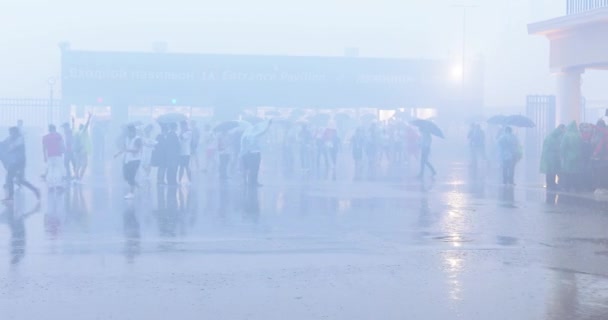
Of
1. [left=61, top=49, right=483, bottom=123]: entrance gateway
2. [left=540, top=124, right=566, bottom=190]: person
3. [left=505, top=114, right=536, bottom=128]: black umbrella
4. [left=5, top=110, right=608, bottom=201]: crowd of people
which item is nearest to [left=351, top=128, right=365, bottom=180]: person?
[left=5, top=110, right=608, bottom=201]: crowd of people

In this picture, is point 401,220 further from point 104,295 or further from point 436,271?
point 104,295

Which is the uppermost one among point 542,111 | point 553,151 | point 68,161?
point 542,111

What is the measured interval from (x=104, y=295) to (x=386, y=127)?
97.7ft

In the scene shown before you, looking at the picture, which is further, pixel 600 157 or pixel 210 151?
pixel 210 151

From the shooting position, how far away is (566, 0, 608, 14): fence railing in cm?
2082

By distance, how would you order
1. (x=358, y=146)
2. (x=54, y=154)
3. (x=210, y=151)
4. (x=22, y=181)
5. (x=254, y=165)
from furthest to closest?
(x=358, y=146), (x=210, y=151), (x=254, y=165), (x=54, y=154), (x=22, y=181)

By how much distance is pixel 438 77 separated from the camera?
50.6 meters

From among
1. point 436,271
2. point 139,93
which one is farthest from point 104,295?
point 139,93

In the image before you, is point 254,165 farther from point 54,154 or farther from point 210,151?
point 210,151

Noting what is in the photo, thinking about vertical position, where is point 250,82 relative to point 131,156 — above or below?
above

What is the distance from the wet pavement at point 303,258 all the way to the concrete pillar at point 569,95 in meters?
5.66

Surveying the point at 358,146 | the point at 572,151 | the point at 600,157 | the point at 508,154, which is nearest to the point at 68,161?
the point at 508,154

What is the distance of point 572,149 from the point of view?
1912 centimetres

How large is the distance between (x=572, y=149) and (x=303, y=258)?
10869 mm
